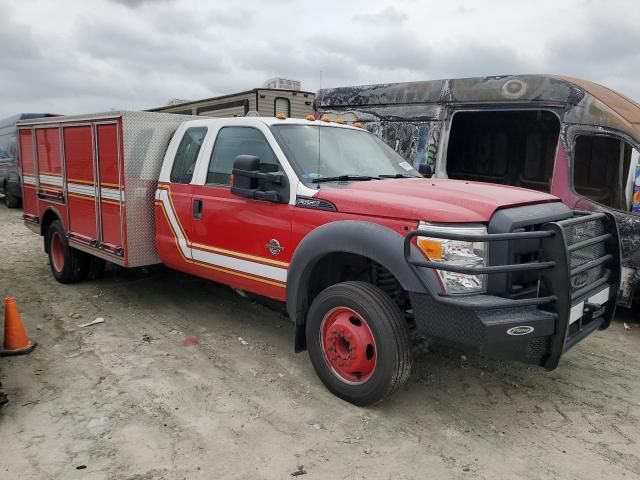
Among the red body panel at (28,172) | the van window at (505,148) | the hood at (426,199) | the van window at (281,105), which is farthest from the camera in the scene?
the van window at (281,105)

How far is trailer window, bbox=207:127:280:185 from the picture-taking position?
4.30 metres

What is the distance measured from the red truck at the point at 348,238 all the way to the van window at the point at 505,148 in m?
4.04

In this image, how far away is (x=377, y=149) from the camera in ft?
16.3

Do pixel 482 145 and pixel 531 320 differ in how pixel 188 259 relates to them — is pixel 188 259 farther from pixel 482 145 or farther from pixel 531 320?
pixel 482 145

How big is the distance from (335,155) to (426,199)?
120cm

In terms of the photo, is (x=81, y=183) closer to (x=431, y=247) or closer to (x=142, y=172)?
(x=142, y=172)

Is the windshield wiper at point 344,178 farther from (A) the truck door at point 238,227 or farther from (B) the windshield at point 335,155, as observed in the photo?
(A) the truck door at point 238,227

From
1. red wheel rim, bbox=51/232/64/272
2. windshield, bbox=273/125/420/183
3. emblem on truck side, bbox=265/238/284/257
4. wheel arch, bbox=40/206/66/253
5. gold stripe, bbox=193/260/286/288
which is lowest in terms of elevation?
red wheel rim, bbox=51/232/64/272

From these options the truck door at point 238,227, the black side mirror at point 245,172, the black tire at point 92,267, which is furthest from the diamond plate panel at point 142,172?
the black tire at point 92,267

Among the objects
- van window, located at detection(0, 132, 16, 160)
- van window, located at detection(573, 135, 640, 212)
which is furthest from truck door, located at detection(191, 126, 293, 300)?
van window, located at detection(0, 132, 16, 160)

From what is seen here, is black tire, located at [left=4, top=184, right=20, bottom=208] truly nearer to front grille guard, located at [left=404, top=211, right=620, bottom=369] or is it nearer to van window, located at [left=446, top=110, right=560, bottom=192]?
van window, located at [left=446, top=110, right=560, bottom=192]

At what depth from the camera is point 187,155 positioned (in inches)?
198

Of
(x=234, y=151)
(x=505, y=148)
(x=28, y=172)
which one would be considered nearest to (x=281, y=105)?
(x=505, y=148)

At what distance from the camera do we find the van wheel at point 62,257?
656 cm
